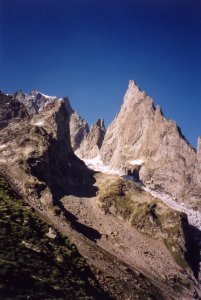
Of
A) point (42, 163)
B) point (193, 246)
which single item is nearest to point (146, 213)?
point (193, 246)

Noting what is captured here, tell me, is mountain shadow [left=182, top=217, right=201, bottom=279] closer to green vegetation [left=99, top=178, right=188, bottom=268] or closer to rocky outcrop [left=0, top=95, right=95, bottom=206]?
green vegetation [left=99, top=178, right=188, bottom=268]

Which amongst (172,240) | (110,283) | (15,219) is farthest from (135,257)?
(15,219)

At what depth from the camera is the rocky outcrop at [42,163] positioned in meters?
136

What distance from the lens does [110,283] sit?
83.5 m

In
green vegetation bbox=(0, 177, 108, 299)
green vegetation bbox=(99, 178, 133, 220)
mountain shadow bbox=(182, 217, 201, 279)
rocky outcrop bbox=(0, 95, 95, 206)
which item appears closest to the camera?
green vegetation bbox=(0, 177, 108, 299)

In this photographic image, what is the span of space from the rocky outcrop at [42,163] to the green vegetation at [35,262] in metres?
29.8

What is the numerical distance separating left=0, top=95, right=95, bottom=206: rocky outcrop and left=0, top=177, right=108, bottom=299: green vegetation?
2984 cm

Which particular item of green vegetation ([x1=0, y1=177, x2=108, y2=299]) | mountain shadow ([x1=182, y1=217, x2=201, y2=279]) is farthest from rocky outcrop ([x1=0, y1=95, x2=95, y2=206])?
mountain shadow ([x1=182, y1=217, x2=201, y2=279])

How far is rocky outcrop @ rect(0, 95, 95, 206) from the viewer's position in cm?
13650

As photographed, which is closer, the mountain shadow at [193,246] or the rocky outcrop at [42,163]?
the rocky outcrop at [42,163]

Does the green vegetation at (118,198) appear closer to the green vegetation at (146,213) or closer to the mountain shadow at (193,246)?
the green vegetation at (146,213)

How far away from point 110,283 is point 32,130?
102213 millimetres

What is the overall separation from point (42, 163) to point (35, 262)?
336 feet

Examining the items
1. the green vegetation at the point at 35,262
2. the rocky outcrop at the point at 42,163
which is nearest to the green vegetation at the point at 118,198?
the rocky outcrop at the point at 42,163
